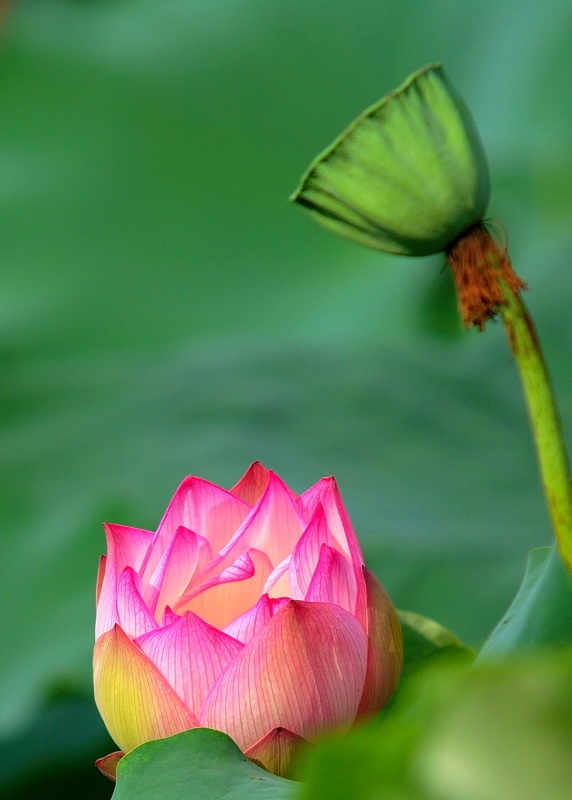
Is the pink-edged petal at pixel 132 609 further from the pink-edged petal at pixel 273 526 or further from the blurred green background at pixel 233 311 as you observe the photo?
the blurred green background at pixel 233 311

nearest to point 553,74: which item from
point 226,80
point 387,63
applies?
point 387,63

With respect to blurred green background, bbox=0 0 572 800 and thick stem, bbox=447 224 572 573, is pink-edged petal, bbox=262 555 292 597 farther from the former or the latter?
blurred green background, bbox=0 0 572 800

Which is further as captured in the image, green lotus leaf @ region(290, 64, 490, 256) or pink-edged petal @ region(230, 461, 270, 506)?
pink-edged petal @ region(230, 461, 270, 506)

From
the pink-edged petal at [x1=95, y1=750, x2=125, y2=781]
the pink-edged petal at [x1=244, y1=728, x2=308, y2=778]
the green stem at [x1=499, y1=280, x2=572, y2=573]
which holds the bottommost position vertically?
the pink-edged petal at [x1=95, y1=750, x2=125, y2=781]

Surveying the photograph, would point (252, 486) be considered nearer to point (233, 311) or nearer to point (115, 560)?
point (115, 560)

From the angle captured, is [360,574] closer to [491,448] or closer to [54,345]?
[491,448]

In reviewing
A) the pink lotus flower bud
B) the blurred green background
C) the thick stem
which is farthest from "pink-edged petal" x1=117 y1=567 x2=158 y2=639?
the blurred green background

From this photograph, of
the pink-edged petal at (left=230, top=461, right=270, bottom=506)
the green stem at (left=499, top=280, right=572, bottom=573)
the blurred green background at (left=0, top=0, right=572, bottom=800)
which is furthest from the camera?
the blurred green background at (left=0, top=0, right=572, bottom=800)

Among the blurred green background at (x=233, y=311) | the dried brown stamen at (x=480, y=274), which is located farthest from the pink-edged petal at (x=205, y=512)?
the blurred green background at (x=233, y=311)
